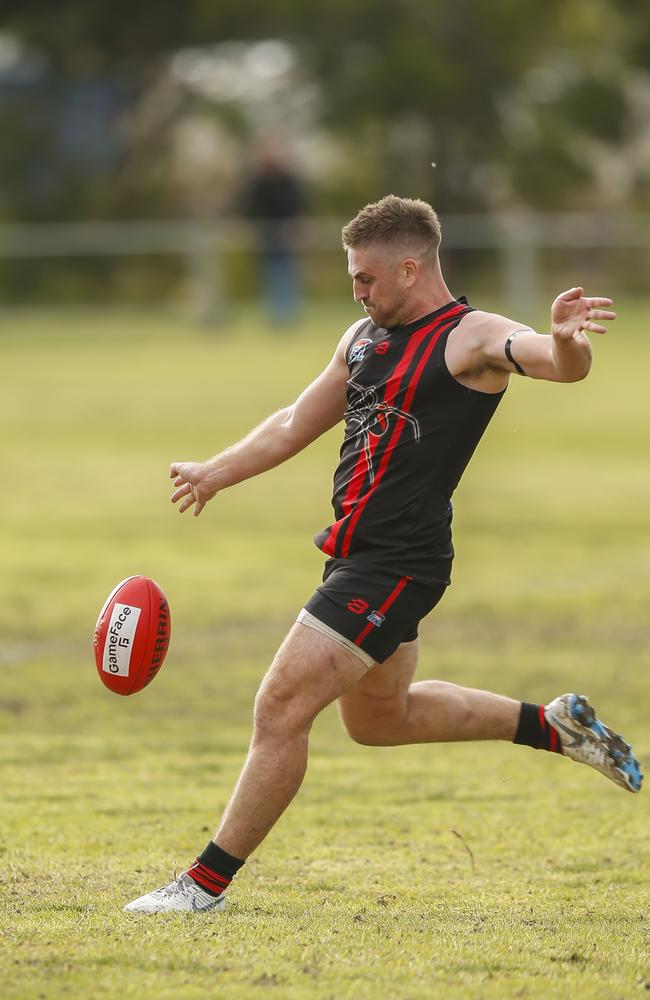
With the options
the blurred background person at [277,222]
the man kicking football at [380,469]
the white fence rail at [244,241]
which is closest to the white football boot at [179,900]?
the man kicking football at [380,469]

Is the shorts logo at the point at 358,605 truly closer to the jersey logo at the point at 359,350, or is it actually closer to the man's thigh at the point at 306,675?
the man's thigh at the point at 306,675

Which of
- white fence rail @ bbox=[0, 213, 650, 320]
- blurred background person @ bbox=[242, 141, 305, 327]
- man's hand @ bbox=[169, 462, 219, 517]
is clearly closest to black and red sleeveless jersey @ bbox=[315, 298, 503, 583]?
man's hand @ bbox=[169, 462, 219, 517]

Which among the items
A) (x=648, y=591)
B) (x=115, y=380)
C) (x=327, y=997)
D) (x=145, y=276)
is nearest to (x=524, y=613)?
(x=648, y=591)

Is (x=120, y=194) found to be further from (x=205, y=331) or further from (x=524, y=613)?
(x=524, y=613)

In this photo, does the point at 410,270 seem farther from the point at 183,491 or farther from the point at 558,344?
the point at 183,491

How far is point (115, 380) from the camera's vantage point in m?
23.1

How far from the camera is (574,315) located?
5.07 meters

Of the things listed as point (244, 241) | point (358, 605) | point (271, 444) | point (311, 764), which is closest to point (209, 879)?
point (358, 605)

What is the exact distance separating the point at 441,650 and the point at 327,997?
5.24m

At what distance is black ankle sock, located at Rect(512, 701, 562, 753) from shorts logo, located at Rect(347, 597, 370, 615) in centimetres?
106

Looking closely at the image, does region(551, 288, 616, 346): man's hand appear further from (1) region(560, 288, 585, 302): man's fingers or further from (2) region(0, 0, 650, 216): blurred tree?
(2) region(0, 0, 650, 216): blurred tree

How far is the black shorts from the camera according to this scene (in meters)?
5.24

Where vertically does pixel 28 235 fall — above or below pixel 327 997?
above

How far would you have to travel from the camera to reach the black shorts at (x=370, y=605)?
524 centimetres
